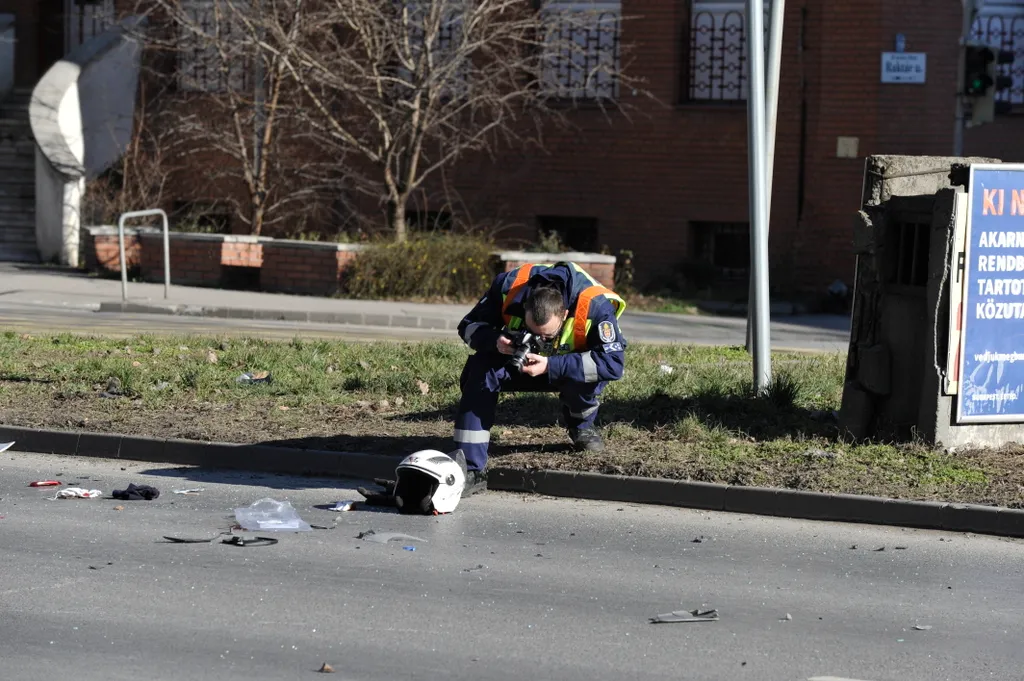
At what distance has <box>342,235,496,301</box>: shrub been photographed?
770 inches

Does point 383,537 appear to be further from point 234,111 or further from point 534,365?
point 234,111

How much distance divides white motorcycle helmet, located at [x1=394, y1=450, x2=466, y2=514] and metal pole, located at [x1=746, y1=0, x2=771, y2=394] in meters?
3.24

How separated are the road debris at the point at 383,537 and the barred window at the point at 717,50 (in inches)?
629

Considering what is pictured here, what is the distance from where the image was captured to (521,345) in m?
8.03

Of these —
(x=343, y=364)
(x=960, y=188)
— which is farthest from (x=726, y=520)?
(x=343, y=364)

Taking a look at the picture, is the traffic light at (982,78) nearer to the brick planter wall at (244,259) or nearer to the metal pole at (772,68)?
the brick planter wall at (244,259)

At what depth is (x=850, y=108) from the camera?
70.7ft

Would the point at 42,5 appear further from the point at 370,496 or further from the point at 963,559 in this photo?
the point at 963,559

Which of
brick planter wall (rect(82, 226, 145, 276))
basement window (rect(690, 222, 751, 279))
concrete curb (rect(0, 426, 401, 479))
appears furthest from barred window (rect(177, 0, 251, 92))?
concrete curb (rect(0, 426, 401, 479))

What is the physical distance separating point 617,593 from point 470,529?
1.38 metres

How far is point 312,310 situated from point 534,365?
394 inches

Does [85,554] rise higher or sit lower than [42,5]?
lower

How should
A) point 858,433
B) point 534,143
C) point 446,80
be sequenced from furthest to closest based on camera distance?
point 534,143 < point 446,80 < point 858,433

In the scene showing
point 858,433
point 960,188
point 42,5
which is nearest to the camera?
point 960,188
